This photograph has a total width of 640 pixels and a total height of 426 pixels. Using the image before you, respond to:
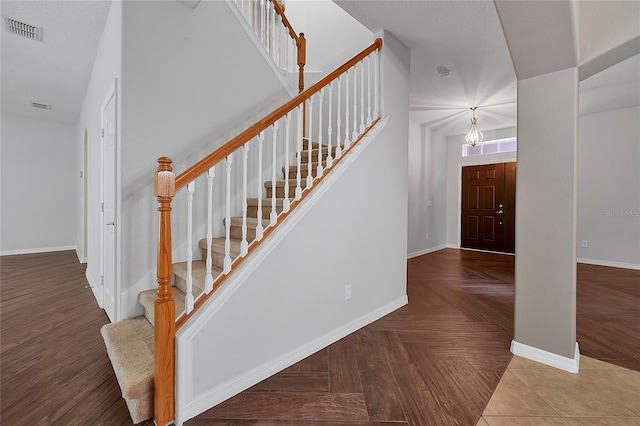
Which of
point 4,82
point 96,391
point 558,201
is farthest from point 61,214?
point 558,201

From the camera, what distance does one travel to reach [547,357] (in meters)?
1.99

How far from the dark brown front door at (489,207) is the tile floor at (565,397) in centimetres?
458

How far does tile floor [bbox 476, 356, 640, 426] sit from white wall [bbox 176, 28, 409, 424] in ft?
3.73

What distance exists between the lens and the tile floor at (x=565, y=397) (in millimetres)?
1492

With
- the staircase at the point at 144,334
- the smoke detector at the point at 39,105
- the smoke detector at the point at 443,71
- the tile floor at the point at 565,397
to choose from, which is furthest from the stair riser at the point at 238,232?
the smoke detector at the point at 39,105

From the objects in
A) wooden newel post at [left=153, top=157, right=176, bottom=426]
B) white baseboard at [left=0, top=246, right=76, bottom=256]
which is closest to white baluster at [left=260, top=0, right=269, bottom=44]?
wooden newel post at [left=153, top=157, right=176, bottom=426]

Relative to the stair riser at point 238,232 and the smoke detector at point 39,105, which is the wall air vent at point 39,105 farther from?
the stair riser at point 238,232

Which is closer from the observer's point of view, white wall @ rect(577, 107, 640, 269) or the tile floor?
the tile floor

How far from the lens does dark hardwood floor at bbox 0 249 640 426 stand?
152cm

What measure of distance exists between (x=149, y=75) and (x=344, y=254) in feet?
7.07

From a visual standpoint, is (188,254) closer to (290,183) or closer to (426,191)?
(290,183)

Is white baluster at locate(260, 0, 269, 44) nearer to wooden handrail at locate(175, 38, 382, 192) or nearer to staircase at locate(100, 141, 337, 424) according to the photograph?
wooden handrail at locate(175, 38, 382, 192)

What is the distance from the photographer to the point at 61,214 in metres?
6.01

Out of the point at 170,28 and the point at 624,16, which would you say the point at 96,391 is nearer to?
the point at 170,28
